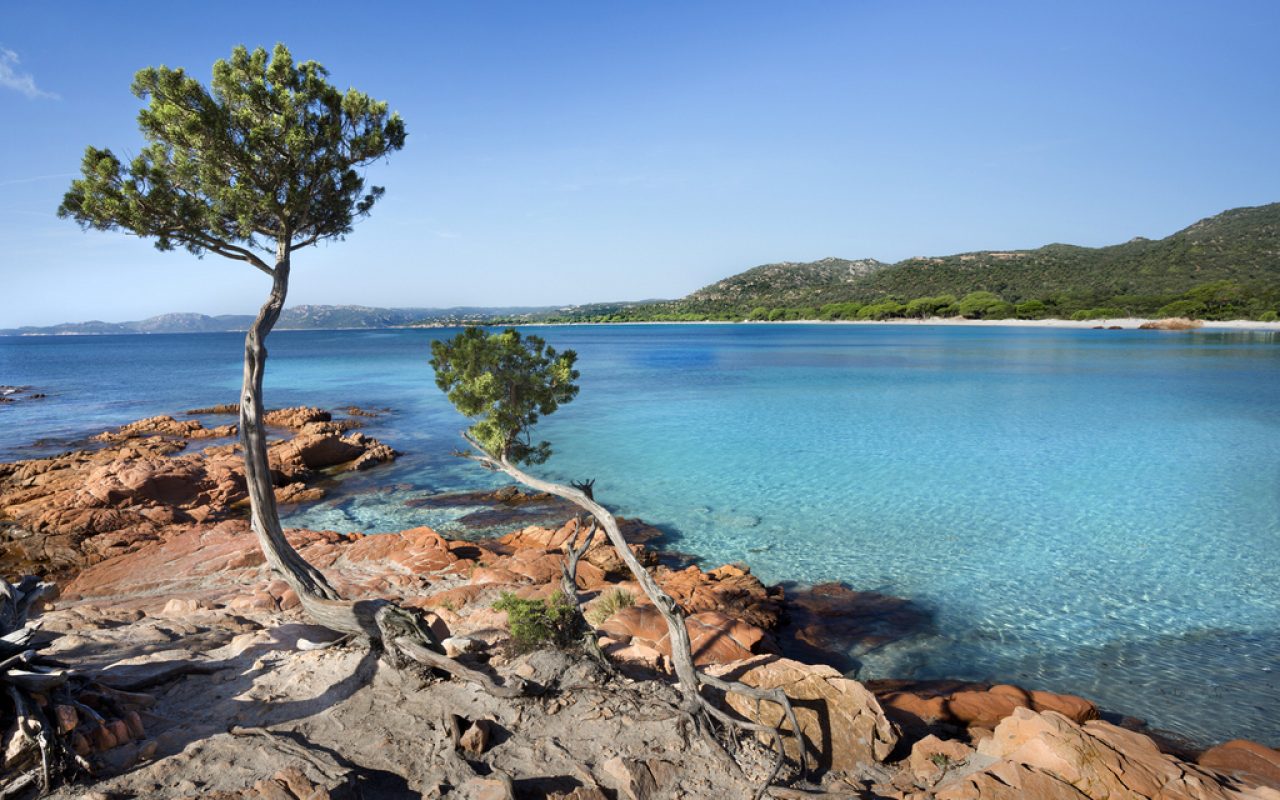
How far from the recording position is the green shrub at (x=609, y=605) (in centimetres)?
970

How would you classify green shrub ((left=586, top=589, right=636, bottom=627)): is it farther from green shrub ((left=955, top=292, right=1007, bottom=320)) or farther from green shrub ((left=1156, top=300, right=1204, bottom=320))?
green shrub ((left=955, top=292, right=1007, bottom=320))

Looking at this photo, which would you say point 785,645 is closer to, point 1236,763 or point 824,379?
point 1236,763

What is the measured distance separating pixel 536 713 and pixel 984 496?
16.0 meters

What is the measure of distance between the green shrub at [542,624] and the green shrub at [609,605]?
1.58 m

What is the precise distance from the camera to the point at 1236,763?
6316mm

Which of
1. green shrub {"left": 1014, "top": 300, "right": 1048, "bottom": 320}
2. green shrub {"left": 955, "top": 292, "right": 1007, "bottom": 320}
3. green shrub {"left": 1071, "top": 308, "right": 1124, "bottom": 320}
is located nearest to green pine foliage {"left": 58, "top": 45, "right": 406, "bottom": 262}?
green shrub {"left": 1071, "top": 308, "right": 1124, "bottom": 320}

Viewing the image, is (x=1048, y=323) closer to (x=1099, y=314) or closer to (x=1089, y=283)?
(x=1099, y=314)

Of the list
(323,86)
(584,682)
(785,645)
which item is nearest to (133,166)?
(323,86)

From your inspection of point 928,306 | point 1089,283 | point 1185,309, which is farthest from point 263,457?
point 1089,283

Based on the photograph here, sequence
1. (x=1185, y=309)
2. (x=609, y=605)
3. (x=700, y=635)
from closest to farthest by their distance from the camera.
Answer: (x=700, y=635)
(x=609, y=605)
(x=1185, y=309)

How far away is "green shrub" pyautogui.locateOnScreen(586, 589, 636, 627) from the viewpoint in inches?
382

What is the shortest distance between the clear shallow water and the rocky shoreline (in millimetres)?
1460

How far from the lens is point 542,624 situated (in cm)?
770

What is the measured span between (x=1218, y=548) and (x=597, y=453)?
1840cm
